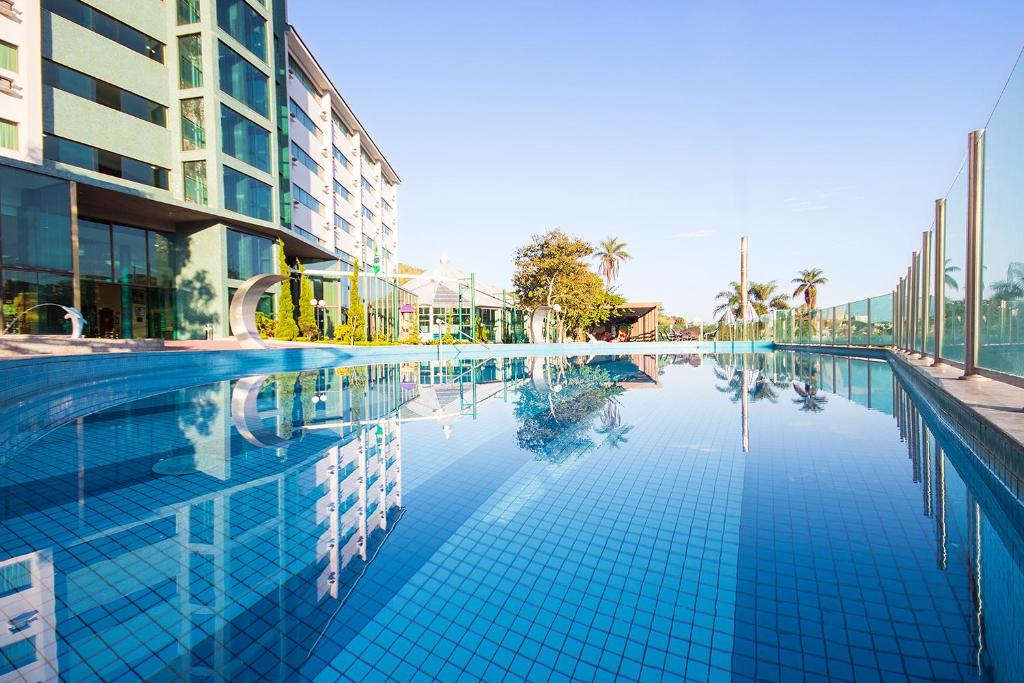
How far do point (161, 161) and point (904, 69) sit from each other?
2121 cm

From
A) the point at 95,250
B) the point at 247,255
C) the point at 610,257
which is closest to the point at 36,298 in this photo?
the point at 95,250

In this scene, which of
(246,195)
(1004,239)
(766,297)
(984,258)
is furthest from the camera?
(766,297)

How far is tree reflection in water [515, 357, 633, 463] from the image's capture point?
497cm

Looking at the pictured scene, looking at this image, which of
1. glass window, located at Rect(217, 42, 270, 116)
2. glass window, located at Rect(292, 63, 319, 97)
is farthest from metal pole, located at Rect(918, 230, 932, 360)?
glass window, located at Rect(292, 63, 319, 97)

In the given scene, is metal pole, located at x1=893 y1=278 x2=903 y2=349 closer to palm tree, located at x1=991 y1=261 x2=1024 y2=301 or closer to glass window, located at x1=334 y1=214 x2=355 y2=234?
palm tree, located at x1=991 y1=261 x2=1024 y2=301

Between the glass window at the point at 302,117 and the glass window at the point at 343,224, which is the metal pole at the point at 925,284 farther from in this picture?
the glass window at the point at 343,224

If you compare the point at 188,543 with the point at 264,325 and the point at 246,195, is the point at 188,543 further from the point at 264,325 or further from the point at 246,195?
the point at 246,195

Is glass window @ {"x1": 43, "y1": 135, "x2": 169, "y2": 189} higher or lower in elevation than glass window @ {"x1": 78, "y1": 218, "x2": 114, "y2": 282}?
higher

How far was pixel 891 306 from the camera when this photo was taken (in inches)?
563

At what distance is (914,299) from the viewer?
10.9 metres

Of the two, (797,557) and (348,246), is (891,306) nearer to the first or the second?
(797,557)

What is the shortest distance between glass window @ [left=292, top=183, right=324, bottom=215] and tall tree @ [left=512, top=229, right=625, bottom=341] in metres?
10.0

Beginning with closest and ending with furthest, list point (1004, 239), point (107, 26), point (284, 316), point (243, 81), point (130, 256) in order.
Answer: point (1004, 239) < point (107, 26) < point (130, 256) < point (243, 81) < point (284, 316)

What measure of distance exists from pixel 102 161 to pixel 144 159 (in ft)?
4.07
